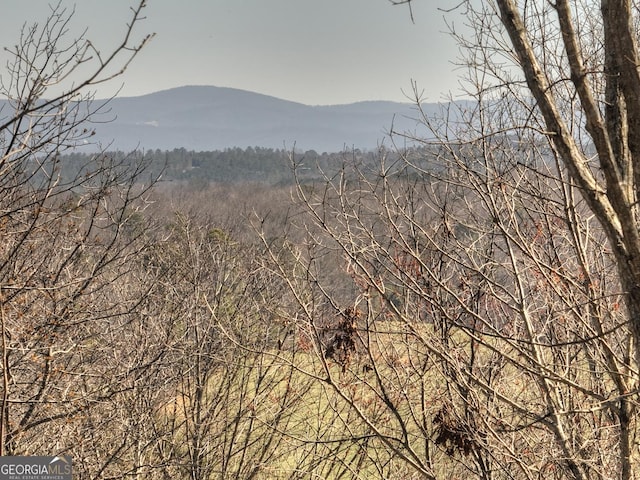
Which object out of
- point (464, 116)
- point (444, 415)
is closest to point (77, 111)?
point (464, 116)

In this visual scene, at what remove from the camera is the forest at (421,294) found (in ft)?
8.54

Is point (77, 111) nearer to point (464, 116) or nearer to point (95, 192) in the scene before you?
point (95, 192)

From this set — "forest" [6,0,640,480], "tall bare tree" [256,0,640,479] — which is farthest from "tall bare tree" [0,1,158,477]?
"tall bare tree" [256,0,640,479]

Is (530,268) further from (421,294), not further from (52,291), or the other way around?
(52,291)

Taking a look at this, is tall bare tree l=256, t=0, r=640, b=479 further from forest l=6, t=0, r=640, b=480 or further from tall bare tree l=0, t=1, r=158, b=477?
tall bare tree l=0, t=1, r=158, b=477

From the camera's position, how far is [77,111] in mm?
4426

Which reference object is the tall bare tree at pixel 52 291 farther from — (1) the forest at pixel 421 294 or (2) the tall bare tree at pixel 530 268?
(2) the tall bare tree at pixel 530 268

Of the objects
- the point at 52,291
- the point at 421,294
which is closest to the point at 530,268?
the point at 421,294

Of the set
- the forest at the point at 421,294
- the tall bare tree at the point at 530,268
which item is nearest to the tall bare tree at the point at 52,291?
the forest at the point at 421,294

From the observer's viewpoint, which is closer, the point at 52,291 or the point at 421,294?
the point at 421,294

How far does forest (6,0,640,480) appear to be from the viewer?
260 cm

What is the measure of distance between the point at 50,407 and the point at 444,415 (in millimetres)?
3552

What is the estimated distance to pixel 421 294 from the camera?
3.64 metres

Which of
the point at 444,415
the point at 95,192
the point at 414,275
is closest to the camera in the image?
the point at 444,415
